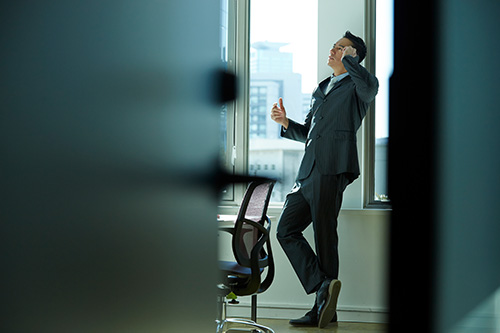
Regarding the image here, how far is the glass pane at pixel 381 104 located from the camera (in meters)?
3.44

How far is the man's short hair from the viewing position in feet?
10.7

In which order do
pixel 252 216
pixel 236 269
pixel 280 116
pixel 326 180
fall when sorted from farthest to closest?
pixel 280 116
pixel 326 180
pixel 252 216
pixel 236 269

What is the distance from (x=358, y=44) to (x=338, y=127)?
58cm

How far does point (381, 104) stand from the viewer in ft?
11.3

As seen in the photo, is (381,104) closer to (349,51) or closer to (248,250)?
(349,51)

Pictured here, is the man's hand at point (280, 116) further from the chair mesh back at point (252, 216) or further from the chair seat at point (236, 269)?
the chair seat at point (236, 269)

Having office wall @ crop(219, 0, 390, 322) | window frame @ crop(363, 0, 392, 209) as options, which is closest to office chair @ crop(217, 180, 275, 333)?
office wall @ crop(219, 0, 390, 322)

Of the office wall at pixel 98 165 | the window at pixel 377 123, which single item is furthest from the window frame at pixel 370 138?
the office wall at pixel 98 165

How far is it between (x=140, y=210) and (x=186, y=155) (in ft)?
0.30

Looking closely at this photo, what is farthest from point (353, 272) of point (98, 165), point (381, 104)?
point (98, 165)

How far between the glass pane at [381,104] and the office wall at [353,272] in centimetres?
12

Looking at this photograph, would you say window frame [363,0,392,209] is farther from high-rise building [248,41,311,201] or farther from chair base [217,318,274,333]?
chair base [217,318,274,333]

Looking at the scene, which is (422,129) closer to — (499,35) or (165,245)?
(499,35)

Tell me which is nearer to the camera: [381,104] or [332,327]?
[332,327]
